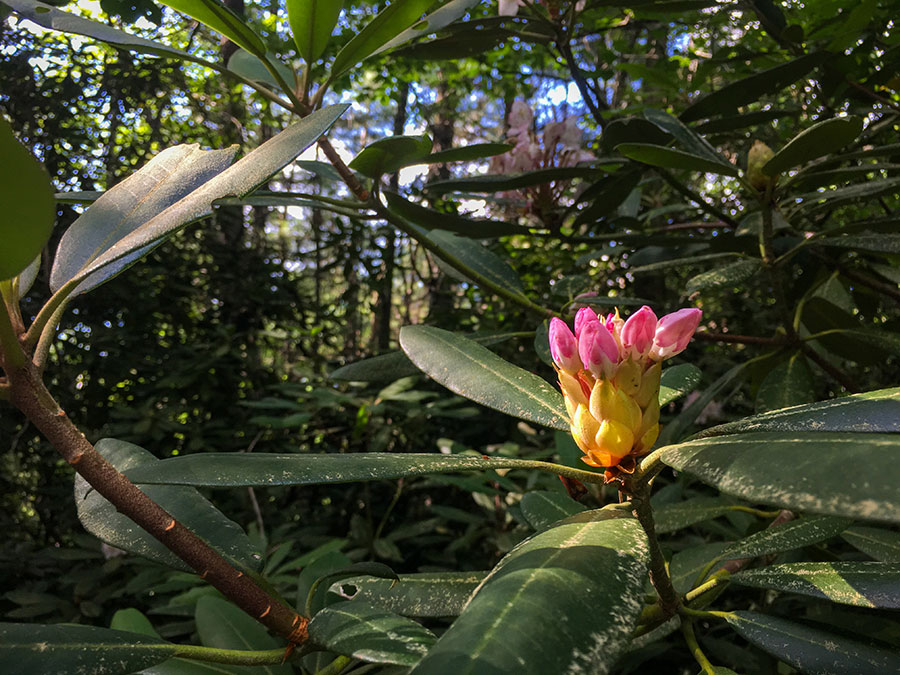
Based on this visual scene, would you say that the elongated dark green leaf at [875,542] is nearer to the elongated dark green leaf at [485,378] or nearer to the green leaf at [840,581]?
the green leaf at [840,581]

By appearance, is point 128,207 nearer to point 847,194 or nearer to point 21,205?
Result: point 21,205

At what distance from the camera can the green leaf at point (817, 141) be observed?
0.64 metres

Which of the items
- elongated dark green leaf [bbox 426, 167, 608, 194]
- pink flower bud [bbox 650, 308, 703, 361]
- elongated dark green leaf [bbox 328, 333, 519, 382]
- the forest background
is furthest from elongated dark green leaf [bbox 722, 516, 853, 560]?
elongated dark green leaf [bbox 426, 167, 608, 194]

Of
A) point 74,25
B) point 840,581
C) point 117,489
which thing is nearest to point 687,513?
point 840,581

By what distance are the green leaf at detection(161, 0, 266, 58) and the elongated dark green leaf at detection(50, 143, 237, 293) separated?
227 mm

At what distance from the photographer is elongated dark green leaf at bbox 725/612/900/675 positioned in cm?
40

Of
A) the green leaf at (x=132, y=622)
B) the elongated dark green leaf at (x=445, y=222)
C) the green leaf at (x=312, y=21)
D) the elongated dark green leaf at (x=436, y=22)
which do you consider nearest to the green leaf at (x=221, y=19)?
the green leaf at (x=312, y=21)

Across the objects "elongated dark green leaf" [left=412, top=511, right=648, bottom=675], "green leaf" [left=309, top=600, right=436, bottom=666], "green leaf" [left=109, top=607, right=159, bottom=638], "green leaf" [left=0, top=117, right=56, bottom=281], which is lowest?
"green leaf" [left=109, top=607, right=159, bottom=638]

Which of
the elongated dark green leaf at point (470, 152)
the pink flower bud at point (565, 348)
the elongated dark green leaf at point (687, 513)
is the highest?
the elongated dark green leaf at point (470, 152)

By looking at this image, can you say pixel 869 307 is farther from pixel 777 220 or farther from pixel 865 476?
pixel 865 476

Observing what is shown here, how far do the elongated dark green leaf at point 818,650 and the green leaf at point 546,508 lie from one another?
234 millimetres

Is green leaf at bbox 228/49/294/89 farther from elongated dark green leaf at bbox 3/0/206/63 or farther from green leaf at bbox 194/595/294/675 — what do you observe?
green leaf at bbox 194/595/294/675

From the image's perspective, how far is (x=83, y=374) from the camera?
2.61 metres

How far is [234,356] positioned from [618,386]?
272 cm
